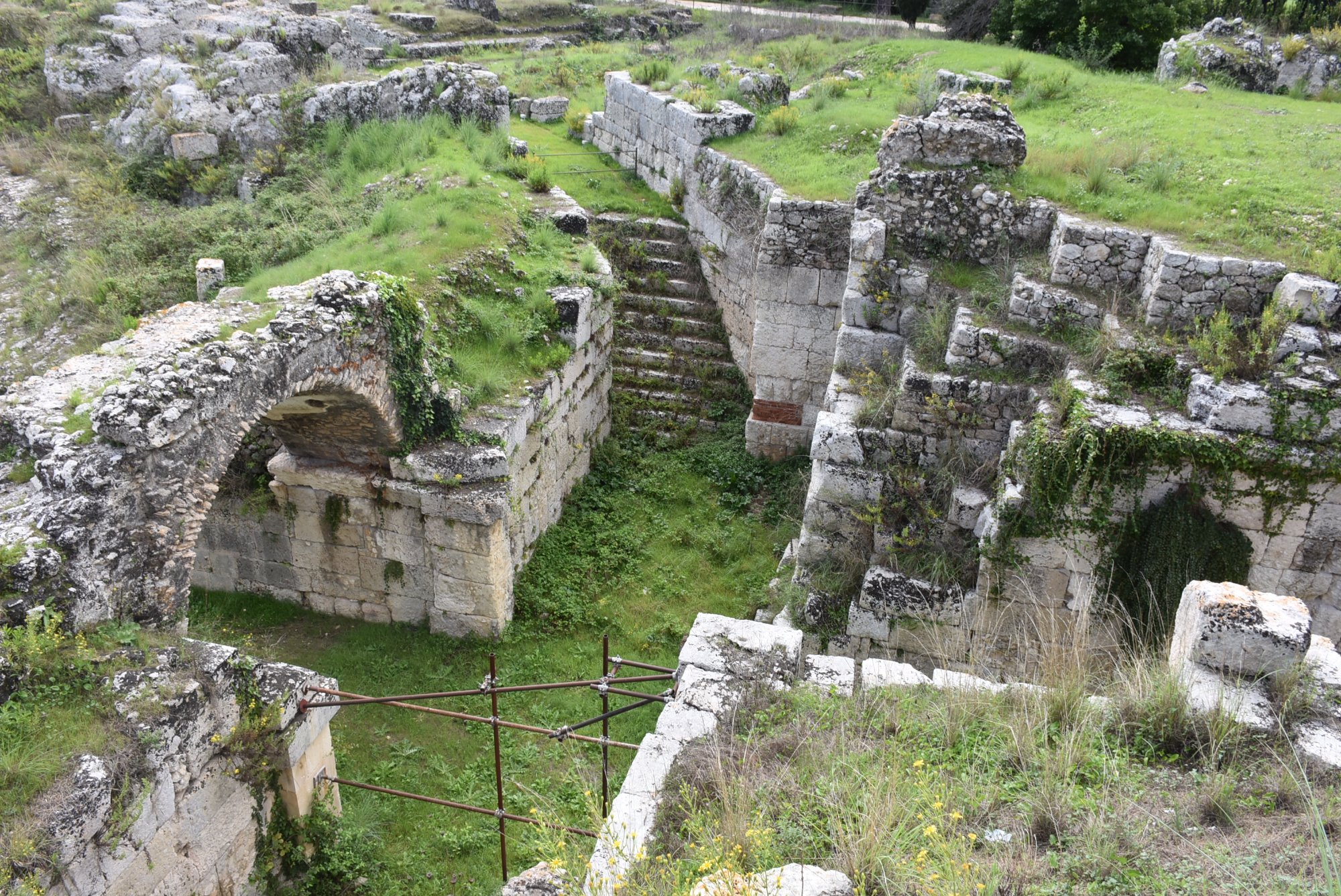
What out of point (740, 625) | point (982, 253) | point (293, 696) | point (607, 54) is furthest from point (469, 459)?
point (607, 54)

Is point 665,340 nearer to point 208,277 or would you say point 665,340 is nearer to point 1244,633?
point 208,277

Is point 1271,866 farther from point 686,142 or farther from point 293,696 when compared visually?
point 686,142

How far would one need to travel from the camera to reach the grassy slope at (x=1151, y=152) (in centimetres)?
771

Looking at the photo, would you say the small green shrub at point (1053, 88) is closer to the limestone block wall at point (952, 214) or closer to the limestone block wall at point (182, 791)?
the limestone block wall at point (952, 214)

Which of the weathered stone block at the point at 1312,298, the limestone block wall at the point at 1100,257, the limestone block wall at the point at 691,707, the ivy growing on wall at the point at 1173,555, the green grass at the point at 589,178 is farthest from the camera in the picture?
the green grass at the point at 589,178

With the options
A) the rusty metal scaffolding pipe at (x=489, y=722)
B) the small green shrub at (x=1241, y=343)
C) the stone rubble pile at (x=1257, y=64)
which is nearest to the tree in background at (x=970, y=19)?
the stone rubble pile at (x=1257, y=64)

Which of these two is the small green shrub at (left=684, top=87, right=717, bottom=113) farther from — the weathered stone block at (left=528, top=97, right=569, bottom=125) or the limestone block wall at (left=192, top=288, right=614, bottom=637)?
the limestone block wall at (left=192, top=288, right=614, bottom=637)

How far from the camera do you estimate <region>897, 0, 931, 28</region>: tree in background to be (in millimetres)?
20969

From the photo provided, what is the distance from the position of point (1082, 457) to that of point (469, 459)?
495 centimetres

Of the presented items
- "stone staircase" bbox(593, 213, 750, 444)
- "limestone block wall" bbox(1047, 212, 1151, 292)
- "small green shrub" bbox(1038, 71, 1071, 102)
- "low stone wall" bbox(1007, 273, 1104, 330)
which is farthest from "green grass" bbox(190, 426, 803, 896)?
"small green shrub" bbox(1038, 71, 1071, 102)

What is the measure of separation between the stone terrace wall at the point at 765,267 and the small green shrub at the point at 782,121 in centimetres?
40

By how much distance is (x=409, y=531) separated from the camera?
8.12 metres

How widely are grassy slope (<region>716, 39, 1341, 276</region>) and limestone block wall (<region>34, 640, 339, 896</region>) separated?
7.65 meters

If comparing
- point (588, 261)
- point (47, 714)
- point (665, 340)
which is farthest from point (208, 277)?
point (47, 714)
